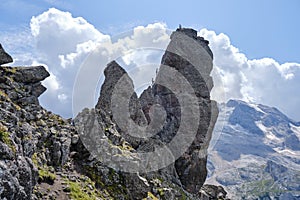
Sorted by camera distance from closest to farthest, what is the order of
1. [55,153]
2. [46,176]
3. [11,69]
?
[46,176] → [55,153] → [11,69]

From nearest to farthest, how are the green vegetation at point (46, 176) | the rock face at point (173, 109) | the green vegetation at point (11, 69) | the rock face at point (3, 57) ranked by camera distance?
1. the green vegetation at point (46, 176)
2. the rock face at point (3, 57)
3. the green vegetation at point (11, 69)
4. the rock face at point (173, 109)

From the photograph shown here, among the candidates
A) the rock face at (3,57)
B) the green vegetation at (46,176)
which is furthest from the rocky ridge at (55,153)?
the rock face at (3,57)

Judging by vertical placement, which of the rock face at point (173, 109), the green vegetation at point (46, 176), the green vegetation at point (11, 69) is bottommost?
the green vegetation at point (46, 176)

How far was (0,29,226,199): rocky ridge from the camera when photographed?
39.2 meters

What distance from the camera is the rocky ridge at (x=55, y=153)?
39.2 meters

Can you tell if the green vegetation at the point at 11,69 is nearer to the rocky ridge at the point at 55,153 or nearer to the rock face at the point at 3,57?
the rocky ridge at the point at 55,153

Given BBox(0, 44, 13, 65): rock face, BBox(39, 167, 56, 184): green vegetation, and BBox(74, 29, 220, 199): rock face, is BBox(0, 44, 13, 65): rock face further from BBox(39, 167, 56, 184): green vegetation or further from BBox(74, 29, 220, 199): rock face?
BBox(39, 167, 56, 184): green vegetation

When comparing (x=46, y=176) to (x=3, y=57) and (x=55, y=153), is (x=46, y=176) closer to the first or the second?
(x=55, y=153)

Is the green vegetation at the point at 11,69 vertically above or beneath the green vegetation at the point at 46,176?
above

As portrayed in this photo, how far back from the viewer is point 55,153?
193 ft

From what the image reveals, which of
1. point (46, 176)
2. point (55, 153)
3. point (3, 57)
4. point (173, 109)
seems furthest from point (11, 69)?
point (173, 109)

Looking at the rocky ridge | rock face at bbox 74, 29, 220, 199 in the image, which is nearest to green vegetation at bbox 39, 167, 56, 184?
the rocky ridge

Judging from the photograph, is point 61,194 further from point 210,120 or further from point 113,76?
point 210,120

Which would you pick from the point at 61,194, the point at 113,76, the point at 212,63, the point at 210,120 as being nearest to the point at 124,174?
the point at 61,194
